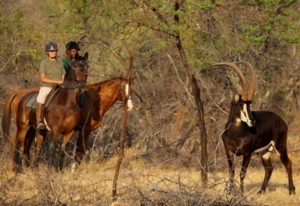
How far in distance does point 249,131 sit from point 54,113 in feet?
13.6

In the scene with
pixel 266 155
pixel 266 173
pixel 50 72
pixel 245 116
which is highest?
pixel 50 72

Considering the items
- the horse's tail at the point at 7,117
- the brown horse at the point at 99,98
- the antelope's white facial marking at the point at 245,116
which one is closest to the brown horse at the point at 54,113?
the horse's tail at the point at 7,117

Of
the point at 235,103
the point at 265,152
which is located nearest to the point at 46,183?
the point at 235,103

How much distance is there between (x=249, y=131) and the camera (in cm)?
1164

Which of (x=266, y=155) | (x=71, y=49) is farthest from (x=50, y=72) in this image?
(x=266, y=155)

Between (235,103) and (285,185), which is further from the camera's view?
(285,185)

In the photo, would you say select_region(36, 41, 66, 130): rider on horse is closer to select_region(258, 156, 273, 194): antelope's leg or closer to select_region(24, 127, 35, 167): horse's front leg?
select_region(24, 127, 35, 167): horse's front leg

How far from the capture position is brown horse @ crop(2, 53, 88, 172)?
13.0m

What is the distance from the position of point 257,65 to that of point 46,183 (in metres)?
9.97

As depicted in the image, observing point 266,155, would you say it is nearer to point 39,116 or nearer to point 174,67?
point 39,116

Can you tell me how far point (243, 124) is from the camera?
457 inches

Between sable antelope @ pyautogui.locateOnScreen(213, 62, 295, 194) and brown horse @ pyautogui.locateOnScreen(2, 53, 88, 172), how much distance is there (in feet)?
10.6

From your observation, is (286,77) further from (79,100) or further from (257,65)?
(79,100)

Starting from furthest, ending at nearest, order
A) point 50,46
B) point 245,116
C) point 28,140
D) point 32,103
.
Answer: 1. point 28,140
2. point 32,103
3. point 50,46
4. point 245,116
